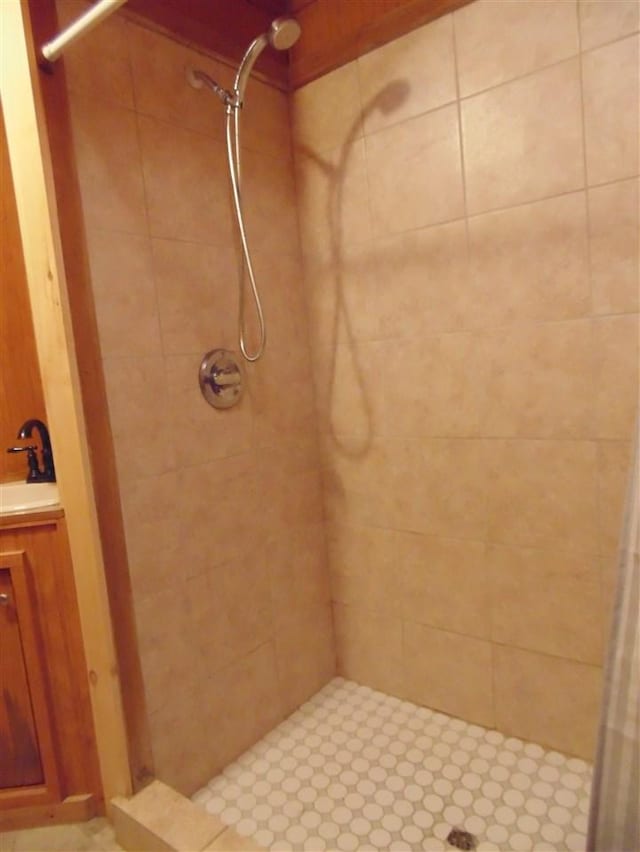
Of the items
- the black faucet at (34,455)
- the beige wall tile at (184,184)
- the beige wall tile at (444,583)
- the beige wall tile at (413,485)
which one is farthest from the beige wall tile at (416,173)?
the black faucet at (34,455)

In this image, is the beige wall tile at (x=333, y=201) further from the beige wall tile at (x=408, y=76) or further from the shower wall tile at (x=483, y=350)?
the beige wall tile at (x=408, y=76)

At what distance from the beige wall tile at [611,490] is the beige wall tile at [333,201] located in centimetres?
90

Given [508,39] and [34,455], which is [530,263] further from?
[34,455]

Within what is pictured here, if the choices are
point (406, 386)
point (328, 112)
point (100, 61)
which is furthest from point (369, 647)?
point (100, 61)

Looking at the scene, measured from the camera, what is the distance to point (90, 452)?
123 cm

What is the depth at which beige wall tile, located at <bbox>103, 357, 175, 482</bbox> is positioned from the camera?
1255mm

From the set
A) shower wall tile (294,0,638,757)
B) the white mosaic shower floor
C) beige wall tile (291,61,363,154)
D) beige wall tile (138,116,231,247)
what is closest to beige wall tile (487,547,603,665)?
shower wall tile (294,0,638,757)

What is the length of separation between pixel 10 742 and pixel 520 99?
202 cm

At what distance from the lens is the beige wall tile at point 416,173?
4.58 feet

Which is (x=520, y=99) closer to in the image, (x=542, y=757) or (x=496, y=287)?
(x=496, y=287)

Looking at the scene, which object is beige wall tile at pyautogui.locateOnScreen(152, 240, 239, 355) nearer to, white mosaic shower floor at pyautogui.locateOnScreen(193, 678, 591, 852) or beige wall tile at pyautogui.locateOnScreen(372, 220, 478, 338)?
beige wall tile at pyautogui.locateOnScreen(372, 220, 478, 338)

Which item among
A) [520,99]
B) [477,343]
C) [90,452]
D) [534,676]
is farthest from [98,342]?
[534,676]

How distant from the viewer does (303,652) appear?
5.76ft

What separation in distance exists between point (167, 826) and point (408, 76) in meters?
1.98
